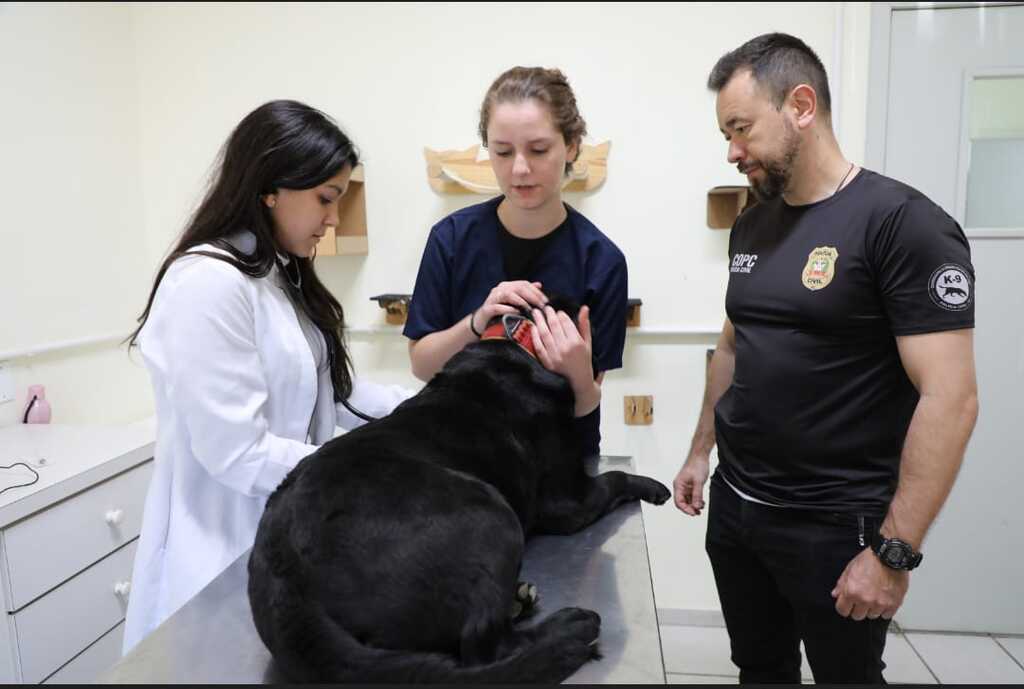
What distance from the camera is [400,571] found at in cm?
76

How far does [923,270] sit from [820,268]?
0.49 feet

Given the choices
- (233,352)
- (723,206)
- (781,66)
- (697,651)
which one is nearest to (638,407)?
(723,206)

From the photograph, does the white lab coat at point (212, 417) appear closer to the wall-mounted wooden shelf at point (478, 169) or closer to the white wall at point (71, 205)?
the wall-mounted wooden shelf at point (478, 169)

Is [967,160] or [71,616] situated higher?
[967,160]

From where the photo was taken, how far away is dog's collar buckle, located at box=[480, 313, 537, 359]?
1151 mm

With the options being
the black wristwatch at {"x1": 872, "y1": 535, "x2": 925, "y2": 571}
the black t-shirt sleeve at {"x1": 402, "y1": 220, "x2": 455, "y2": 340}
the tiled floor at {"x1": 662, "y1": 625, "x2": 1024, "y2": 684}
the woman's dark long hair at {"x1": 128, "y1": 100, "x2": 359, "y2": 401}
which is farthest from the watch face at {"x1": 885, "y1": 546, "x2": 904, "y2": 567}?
the woman's dark long hair at {"x1": 128, "y1": 100, "x2": 359, "y2": 401}

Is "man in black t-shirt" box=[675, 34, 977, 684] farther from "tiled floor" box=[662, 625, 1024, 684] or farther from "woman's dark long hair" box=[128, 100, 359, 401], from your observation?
"woman's dark long hair" box=[128, 100, 359, 401]

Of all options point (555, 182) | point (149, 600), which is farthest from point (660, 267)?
point (149, 600)

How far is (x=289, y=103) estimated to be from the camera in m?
1.11

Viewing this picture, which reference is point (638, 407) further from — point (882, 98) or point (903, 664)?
point (882, 98)

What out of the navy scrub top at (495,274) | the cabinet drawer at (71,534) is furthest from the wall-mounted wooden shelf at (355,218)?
the navy scrub top at (495,274)

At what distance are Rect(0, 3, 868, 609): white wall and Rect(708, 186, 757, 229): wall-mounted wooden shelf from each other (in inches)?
1.5

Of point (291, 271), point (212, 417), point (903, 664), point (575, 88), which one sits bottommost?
point (903, 664)

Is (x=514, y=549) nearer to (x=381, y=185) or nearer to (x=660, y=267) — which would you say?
(x=660, y=267)
